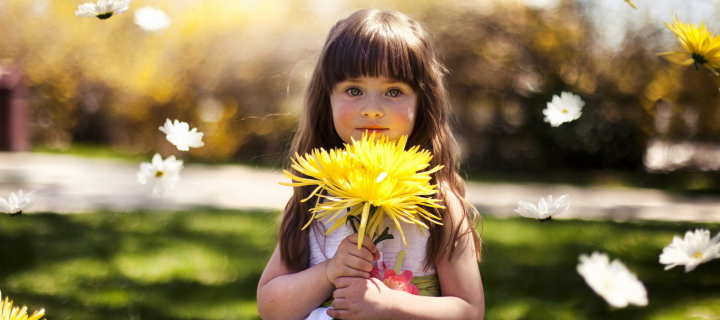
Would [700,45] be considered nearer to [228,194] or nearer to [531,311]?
[531,311]

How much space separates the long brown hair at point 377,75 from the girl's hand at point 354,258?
31 centimetres

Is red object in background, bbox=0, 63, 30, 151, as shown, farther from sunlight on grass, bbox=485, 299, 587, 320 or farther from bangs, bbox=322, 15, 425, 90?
bangs, bbox=322, 15, 425, 90

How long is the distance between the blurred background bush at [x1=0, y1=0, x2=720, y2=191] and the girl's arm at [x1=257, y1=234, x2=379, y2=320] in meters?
5.89

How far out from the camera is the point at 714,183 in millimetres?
8594

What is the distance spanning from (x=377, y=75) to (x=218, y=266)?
2793 millimetres

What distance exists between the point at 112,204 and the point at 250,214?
52.3 inches

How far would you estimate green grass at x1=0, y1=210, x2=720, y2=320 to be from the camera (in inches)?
145

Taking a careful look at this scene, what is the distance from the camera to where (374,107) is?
1.93m

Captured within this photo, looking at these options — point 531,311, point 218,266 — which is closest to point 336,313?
point 531,311

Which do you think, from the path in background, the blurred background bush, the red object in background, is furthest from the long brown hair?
the red object in background

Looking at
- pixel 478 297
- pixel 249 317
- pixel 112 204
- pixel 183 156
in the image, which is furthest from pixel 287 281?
pixel 183 156

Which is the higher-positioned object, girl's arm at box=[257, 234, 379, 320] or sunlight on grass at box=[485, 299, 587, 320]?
sunlight on grass at box=[485, 299, 587, 320]

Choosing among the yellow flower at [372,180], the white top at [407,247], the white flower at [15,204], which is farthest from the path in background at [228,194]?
the yellow flower at [372,180]

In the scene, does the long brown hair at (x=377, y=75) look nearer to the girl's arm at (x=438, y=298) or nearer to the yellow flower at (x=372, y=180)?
the girl's arm at (x=438, y=298)
